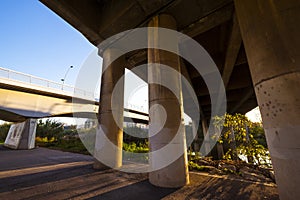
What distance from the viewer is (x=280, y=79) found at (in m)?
2.23

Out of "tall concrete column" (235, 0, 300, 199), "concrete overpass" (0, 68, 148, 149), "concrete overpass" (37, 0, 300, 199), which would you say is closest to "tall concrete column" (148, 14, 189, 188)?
"concrete overpass" (37, 0, 300, 199)

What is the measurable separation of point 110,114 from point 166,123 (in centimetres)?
311

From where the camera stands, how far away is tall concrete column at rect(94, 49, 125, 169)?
19.0 ft

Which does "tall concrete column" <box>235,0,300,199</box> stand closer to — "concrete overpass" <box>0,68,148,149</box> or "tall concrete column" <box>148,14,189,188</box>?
"tall concrete column" <box>148,14,189,188</box>

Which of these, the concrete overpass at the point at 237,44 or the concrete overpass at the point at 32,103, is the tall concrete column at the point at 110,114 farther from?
the concrete overpass at the point at 32,103

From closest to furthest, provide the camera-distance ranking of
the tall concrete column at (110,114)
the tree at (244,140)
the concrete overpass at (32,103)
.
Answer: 1. the tree at (244,140)
2. the tall concrete column at (110,114)
3. the concrete overpass at (32,103)

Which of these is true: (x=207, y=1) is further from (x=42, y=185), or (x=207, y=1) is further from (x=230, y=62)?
(x=42, y=185)

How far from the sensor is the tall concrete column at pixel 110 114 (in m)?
5.78

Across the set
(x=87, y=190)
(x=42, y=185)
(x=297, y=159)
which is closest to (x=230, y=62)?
(x=297, y=159)

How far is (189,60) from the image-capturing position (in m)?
9.53

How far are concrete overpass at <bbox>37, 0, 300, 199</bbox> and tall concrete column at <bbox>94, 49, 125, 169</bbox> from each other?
0.05 m

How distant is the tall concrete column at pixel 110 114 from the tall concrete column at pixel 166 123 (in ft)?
7.78

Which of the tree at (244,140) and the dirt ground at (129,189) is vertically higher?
the tree at (244,140)

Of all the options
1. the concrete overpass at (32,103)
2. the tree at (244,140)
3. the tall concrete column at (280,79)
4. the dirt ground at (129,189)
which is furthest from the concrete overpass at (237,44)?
the concrete overpass at (32,103)
